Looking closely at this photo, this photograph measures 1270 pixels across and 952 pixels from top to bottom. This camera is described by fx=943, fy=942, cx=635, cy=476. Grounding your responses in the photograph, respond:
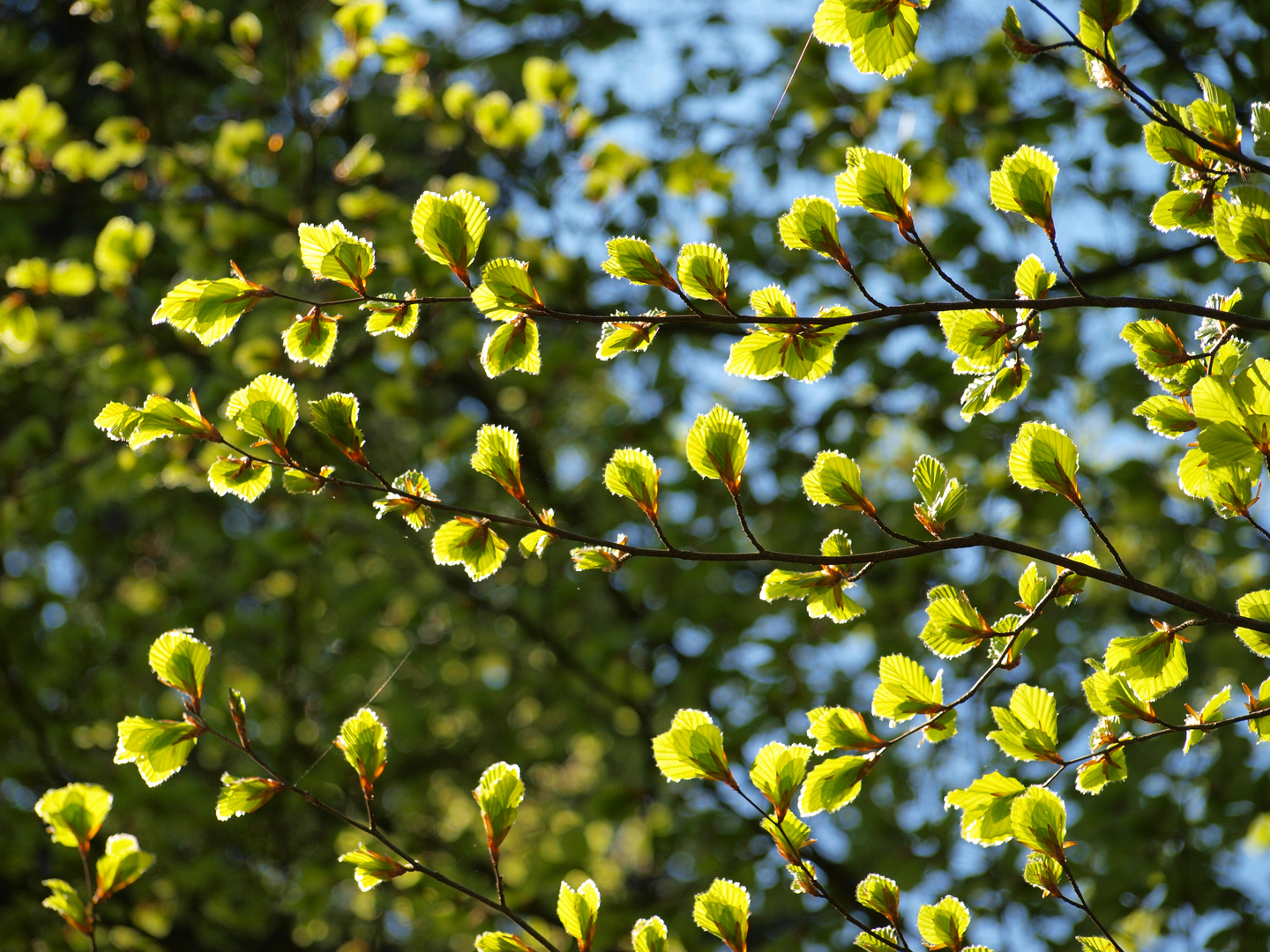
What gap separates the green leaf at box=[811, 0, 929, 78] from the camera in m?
0.90

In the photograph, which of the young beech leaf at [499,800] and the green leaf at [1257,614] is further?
the young beech leaf at [499,800]

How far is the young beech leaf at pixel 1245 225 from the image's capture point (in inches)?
35.5

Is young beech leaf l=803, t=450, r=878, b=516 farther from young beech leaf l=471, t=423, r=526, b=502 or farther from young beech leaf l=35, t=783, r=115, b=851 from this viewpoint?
young beech leaf l=35, t=783, r=115, b=851

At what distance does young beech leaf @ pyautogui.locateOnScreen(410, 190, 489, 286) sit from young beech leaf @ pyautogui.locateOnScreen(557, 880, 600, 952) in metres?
0.69

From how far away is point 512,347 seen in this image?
1.00m

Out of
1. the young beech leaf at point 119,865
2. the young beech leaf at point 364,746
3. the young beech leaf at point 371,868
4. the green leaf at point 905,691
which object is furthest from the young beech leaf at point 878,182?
the young beech leaf at point 119,865

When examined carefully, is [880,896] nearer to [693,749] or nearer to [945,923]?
[945,923]

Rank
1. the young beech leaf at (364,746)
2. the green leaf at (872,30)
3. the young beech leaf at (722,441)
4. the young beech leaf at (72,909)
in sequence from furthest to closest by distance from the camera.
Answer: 1. the young beech leaf at (72,909)
2. the young beech leaf at (364,746)
3. the young beech leaf at (722,441)
4. the green leaf at (872,30)

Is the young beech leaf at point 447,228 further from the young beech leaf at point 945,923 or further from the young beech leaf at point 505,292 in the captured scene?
the young beech leaf at point 945,923

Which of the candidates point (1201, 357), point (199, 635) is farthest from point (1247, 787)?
point (199, 635)

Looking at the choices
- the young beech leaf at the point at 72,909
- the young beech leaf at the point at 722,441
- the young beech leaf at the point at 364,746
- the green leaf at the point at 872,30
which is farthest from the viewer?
the young beech leaf at the point at 72,909

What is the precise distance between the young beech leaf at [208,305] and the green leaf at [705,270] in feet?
1.46

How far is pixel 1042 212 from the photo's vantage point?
0.95 m

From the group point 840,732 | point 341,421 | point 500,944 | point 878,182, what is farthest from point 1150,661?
point 341,421
